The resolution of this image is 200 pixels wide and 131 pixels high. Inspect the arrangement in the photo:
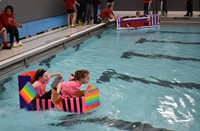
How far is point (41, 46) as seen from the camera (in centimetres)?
822

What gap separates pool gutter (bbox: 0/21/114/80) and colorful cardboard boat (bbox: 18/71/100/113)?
73.6 inches

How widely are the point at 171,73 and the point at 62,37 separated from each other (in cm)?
387

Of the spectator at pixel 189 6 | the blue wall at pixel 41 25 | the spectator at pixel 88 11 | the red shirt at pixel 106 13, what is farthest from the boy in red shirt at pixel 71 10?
the spectator at pixel 189 6

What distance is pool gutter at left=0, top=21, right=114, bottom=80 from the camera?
6.69 metres

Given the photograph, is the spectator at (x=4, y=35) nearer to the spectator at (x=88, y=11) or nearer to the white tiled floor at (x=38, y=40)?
the white tiled floor at (x=38, y=40)

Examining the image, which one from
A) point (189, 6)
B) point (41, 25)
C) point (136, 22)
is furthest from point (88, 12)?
point (189, 6)

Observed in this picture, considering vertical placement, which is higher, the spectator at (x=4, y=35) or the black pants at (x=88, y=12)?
the black pants at (x=88, y=12)

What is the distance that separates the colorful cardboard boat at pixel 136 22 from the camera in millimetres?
12094

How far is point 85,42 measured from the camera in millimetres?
10039

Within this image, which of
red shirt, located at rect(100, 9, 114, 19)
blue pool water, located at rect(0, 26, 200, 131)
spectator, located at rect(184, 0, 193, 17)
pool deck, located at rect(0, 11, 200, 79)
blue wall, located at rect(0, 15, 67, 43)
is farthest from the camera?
spectator, located at rect(184, 0, 193, 17)

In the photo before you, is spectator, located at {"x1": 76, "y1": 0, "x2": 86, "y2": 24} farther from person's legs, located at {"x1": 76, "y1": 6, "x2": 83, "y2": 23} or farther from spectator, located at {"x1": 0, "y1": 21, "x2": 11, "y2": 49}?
Result: spectator, located at {"x1": 0, "y1": 21, "x2": 11, "y2": 49}

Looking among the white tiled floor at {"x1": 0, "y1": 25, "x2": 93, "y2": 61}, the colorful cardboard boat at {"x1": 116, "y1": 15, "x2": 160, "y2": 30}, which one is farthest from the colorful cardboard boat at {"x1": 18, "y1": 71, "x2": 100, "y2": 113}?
the colorful cardboard boat at {"x1": 116, "y1": 15, "x2": 160, "y2": 30}

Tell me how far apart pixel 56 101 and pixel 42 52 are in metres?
3.54

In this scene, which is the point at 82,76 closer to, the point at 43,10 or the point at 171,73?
the point at 171,73
